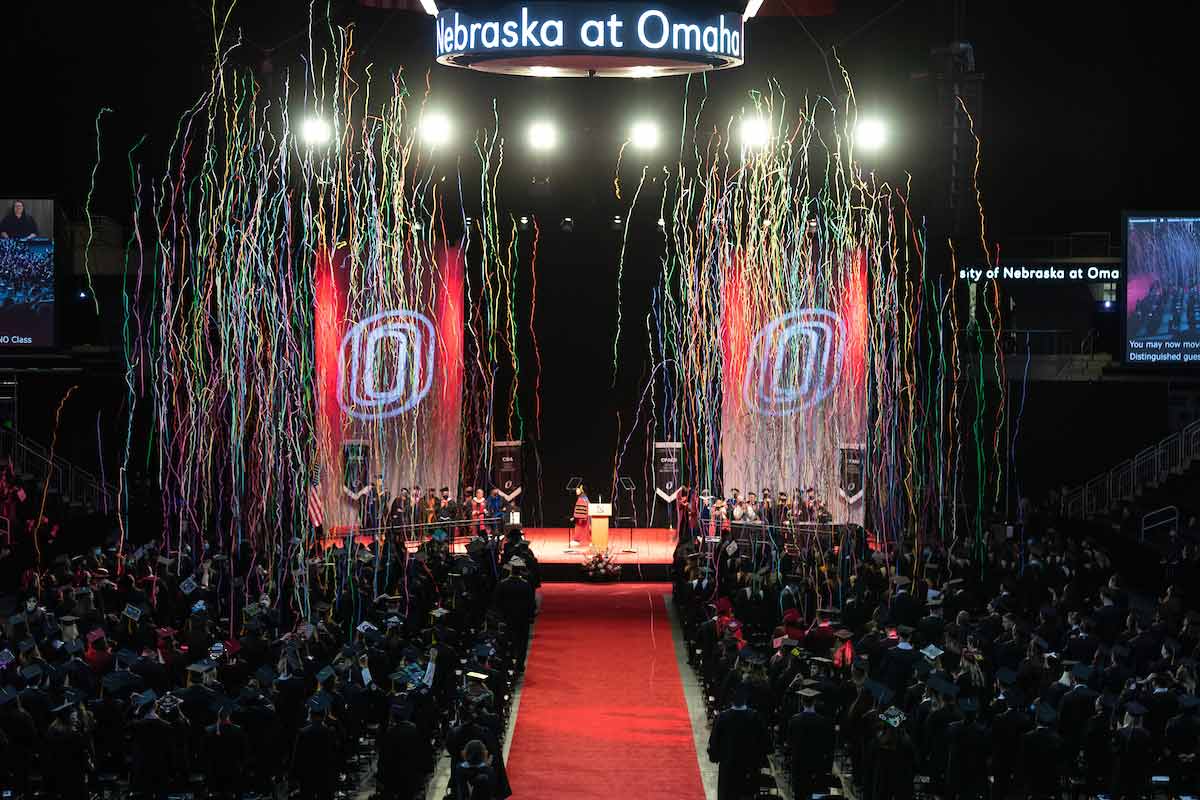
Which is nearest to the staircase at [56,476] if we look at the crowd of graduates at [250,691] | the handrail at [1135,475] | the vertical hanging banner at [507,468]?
the vertical hanging banner at [507,468]

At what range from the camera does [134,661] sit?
14.5 meters

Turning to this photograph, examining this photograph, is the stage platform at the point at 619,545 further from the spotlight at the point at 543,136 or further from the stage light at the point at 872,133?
the stage light at the point at 872,133

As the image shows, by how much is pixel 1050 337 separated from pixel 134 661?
69.5 ft

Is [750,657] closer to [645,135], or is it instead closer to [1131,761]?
[1131,761]

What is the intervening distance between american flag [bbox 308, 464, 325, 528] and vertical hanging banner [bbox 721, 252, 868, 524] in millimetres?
6585

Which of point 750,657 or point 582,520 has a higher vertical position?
point 582,520

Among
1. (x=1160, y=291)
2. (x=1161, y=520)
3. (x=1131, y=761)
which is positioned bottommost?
(x=1131, y=761)

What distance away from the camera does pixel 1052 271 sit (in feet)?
94.2

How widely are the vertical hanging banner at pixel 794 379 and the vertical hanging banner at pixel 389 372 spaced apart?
4633 millimetres

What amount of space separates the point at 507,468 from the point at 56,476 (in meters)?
7.30

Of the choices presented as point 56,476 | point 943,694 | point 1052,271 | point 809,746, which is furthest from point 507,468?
point 943,694

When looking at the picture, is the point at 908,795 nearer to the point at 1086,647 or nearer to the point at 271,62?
the point at 1086,647

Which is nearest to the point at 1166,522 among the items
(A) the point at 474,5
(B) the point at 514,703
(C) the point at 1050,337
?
(C) the point at 1050,337

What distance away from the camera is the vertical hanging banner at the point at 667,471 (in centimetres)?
Answer: 2936
